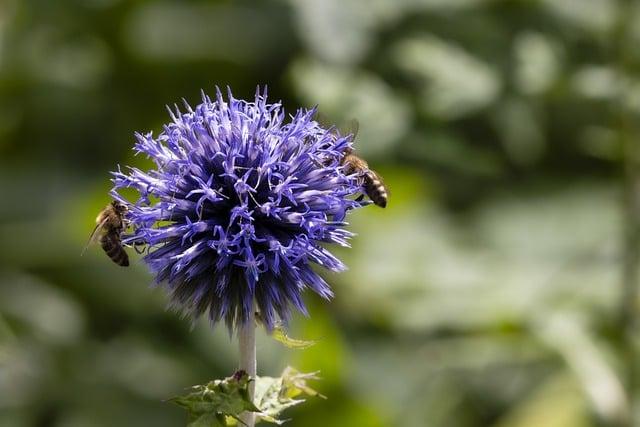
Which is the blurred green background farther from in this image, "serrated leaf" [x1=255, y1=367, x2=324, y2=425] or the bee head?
"serrated leaf" [x1=255, y1=367, x2=324, y2=425]

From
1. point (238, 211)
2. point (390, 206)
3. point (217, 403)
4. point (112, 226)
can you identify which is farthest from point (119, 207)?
point (390, 206)

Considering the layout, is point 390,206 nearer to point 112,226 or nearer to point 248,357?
point 112,226

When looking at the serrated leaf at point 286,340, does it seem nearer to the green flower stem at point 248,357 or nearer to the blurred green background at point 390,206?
the green flower stem at point 248,357

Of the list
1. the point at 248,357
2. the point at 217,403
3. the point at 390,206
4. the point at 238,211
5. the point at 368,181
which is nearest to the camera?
the point at 217,403

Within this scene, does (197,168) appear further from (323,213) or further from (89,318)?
(89,318)

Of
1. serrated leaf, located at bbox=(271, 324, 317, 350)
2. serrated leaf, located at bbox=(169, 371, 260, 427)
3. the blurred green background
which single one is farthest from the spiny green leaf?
the blurred green background
